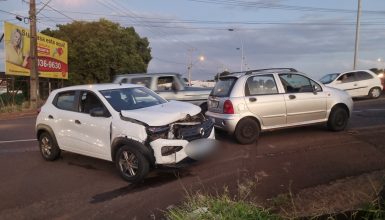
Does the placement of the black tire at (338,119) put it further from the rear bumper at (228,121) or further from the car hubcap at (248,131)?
the rear bumper at (228,121)

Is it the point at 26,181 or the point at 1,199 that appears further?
the point at 26,181

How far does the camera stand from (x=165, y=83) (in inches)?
535

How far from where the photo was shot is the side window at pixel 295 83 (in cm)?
1001

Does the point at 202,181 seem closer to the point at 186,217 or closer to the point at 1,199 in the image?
the point at 186,217

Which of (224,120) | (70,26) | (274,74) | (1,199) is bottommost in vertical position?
(1,199)

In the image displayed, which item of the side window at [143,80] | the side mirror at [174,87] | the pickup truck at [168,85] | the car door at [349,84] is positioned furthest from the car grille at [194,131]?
the car door at [349,84]

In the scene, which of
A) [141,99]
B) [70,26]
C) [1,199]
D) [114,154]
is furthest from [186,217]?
[70,26]

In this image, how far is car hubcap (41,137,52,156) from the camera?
9258 millimetres

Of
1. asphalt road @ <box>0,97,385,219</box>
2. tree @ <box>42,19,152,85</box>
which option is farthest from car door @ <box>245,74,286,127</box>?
tree @ <box>42,19,152,85</box>

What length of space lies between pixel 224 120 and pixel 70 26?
128ft

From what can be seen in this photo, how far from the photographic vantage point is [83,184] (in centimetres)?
741

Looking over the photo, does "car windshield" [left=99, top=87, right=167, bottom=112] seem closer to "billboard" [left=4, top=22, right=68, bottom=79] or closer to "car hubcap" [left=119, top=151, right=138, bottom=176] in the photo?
"car hubcap" [left=119, top=151, right=138, bottom=176]

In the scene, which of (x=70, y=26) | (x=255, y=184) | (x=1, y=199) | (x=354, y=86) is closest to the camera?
(x=255, y=184)

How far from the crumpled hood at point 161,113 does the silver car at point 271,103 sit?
186cm
